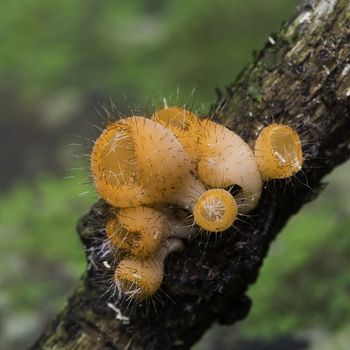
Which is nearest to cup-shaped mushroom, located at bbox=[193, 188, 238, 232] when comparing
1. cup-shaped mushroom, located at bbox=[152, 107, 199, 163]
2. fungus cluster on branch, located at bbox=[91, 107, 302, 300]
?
fungus cluster on branch, located at bbox=[91, 107, 302, 300]

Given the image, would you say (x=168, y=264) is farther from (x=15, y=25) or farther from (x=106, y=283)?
(x=15, y=25)

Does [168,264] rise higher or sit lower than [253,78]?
lower

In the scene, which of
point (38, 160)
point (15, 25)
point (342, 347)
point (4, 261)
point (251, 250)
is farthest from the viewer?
point (15, 25)

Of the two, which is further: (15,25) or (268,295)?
(15,25)

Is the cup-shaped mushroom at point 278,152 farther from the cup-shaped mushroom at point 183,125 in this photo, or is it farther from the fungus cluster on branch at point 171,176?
the cup-shaped mushroom at point 183,125

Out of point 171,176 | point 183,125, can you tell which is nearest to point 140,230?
point 171,176

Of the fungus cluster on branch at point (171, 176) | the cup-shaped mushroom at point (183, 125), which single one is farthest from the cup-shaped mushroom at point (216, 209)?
the cup-shaped mushroom at point (183, 125)

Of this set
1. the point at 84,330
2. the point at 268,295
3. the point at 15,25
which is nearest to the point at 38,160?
the point at 15,25
